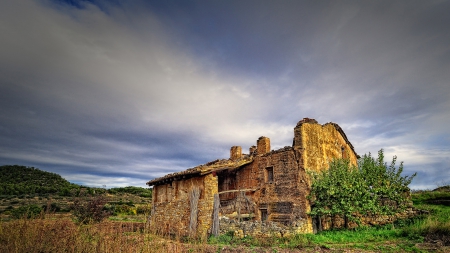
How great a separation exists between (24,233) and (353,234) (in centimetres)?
1401

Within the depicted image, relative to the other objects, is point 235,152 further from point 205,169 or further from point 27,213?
point 27,213

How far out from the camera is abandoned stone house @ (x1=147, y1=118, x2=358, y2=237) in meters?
15.7

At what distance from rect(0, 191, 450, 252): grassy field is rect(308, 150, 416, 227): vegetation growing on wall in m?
1.11

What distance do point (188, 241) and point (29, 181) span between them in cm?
4981

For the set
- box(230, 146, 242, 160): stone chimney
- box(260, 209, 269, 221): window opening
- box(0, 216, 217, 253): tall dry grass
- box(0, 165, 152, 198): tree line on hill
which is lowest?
box(260, 209, 269, 221): window opening

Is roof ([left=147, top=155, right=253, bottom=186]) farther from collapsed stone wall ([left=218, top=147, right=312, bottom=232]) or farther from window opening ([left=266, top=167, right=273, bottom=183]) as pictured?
window opening ([left=266, top=167, right=273, bottom=183])

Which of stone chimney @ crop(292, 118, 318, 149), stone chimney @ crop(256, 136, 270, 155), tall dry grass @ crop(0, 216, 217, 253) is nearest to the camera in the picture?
tall dry grass @ crop(0, 216, 217, 253)

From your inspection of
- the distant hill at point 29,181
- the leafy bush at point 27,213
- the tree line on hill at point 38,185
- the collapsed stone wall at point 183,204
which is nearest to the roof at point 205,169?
the collapsed stone wall at point 183,204

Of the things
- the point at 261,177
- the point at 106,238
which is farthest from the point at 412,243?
the point at 106,238

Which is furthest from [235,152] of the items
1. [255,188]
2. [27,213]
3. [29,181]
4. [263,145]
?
[29,181]

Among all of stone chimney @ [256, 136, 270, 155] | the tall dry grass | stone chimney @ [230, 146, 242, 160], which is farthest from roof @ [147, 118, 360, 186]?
the tall dry grass

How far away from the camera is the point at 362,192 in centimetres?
1562

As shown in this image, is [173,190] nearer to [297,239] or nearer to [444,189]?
[297,239]

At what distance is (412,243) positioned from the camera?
10977mm
